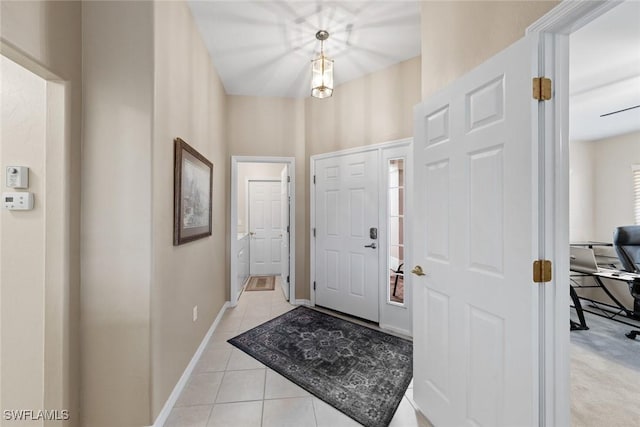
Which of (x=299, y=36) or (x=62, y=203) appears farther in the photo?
(x=299, y=36)

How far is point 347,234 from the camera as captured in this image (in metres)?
3.29

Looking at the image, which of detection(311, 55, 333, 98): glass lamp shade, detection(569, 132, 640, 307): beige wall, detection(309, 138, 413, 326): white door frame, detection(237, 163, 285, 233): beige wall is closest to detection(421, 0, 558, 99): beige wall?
detection(311, 55, 333, 98): glass lamp shade

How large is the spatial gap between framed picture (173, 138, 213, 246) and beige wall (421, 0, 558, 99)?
180 cm

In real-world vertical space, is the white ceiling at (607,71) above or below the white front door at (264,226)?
above

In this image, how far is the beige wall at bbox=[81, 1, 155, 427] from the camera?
1477mm

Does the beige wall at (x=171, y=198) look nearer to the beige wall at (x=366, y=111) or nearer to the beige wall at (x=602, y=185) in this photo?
the beige wall at (x=366, y=111)

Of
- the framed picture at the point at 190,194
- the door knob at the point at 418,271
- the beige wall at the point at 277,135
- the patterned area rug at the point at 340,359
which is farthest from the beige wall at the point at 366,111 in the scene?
the patterned area rug at the point at 340,359

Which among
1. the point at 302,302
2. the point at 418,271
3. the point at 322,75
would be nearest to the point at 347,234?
the point at 302,302

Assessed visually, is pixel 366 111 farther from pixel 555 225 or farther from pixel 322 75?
pixel 555 225

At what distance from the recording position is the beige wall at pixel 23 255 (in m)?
1.39

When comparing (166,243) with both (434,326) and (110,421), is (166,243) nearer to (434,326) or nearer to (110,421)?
(110,421)

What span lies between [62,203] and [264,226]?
3.91m

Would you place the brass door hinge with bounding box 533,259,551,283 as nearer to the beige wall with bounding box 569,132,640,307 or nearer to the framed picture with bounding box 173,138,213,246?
the framed picture with bounding box 173,138,213,246

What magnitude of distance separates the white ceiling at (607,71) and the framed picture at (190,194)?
3191 millimetres
